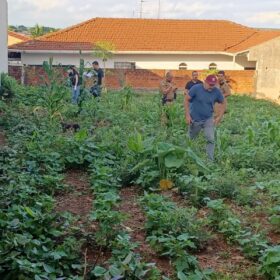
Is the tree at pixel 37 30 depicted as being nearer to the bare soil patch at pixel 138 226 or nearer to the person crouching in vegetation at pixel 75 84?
the person crouching in vegetation at pixel 75 84

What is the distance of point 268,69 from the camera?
26.3 metres

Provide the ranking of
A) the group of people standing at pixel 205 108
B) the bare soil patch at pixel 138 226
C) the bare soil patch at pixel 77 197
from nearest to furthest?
the bare soil patch at pixel 138 226 → the bare soil patch at pixel 77 197 → the group of people standing at pixel 205 108

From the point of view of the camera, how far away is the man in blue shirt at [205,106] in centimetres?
872

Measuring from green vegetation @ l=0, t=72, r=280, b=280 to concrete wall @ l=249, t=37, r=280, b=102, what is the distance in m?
14.6

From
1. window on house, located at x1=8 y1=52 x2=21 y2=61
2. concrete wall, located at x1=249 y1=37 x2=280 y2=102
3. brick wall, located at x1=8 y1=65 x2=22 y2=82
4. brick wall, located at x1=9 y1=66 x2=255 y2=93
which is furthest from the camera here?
window on house, located at x1=8 y1=52 x2=21 y2=61

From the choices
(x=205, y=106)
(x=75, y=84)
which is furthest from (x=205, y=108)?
(x=75, y=84)

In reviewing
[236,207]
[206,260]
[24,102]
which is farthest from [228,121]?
[206,260]

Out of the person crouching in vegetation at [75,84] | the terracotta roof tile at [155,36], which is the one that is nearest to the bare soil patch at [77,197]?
the person crouching in vegetation at [75,84]

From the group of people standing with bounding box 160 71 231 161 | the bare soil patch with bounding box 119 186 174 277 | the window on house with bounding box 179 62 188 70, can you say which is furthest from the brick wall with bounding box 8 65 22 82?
the bare soil patch with bounding box 119 186 174 277

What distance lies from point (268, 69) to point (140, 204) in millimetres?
21909

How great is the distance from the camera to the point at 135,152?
7.62m

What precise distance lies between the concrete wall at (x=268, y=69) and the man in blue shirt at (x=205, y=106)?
53.6 feet

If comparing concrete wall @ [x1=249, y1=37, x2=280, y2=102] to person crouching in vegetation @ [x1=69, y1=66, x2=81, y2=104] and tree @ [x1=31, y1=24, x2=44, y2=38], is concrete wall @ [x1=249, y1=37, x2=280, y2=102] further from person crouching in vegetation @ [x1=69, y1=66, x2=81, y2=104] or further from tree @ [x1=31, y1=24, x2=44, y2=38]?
tree @ [x1=31, y1=24, x2=44, y2=38]

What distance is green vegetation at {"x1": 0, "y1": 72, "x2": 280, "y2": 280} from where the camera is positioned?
3951mm
